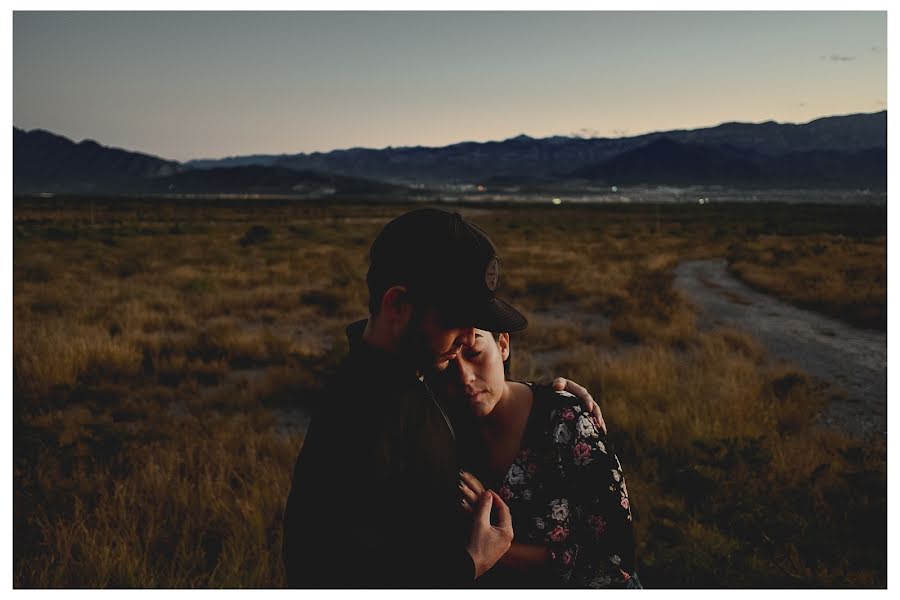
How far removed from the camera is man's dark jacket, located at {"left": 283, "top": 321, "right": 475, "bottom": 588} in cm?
115

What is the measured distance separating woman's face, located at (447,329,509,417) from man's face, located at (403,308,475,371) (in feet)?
0.61

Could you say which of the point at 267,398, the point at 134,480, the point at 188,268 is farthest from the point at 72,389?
the point at 188,268

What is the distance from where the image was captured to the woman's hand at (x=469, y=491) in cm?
139

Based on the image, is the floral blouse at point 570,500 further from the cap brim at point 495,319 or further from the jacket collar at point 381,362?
the jacket collar at point 381,362

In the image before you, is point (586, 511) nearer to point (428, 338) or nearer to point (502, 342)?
point (502, 342)

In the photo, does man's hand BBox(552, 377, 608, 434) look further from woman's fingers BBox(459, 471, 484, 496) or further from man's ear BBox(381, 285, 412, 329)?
man's ear BBox(381, 285, 412, 329)

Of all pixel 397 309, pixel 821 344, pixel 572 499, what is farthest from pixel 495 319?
pixel 821 344

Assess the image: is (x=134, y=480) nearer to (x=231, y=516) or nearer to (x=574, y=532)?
(x=231, y=516)

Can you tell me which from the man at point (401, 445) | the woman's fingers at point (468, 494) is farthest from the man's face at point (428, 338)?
the woman's fingers at point (468, 494)

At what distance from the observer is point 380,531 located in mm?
1179

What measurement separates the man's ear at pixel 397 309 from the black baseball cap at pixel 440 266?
1.0 inches

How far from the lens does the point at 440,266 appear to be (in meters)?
1.30

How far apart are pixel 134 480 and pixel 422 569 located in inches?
138

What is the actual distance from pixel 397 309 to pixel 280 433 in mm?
4810
